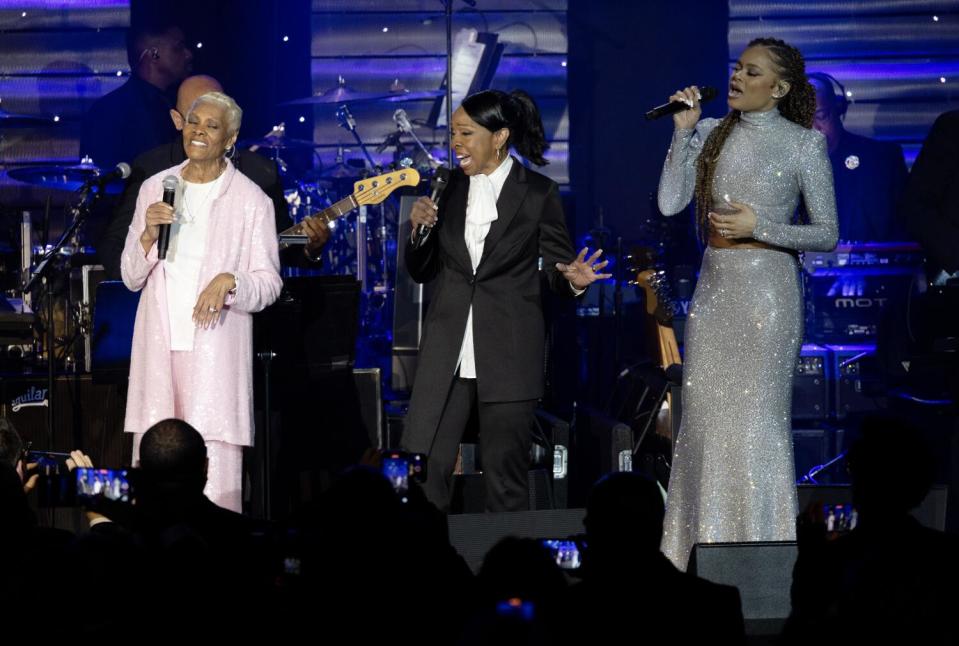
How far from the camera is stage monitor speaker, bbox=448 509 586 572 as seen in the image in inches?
196

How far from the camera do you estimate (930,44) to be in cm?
1016

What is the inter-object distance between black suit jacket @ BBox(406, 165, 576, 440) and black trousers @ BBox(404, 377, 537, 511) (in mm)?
55

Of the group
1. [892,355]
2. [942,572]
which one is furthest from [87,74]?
[942,572]

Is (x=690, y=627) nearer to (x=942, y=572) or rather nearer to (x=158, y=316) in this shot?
(x=942, y=572)

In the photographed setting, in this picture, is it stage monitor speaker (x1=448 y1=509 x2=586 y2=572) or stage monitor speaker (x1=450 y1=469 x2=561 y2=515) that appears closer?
stage monitor speaker (x1=448 y1=509 x2=586 y2=572)

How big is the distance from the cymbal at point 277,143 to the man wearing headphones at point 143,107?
63 centimetres

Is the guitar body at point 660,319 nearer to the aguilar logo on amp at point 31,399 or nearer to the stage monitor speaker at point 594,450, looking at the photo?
the stage monitor speaker at point 594,450

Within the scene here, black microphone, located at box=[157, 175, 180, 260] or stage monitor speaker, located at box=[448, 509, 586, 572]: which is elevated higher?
black microphone, located at box=[157, 175, 180, 260]

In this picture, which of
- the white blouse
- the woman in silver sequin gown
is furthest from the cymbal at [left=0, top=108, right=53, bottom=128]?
the woman in silver sequin gown

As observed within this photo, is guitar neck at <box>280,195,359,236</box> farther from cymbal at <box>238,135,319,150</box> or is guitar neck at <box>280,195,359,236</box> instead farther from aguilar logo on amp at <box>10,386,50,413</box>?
cymbal at <box>238,135,319,150</box>

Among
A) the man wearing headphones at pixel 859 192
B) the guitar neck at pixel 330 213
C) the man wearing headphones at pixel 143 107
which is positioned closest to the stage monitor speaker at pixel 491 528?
the guitar neck at pixel 330 213

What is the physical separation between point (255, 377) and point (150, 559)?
3676 millimetres

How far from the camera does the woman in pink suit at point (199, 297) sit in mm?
Answer: 5062

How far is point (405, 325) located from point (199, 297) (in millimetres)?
3482
